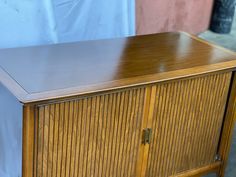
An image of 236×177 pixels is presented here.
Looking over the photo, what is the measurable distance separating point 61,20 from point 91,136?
0.81 meters

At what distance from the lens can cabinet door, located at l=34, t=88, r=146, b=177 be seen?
1438 millimetres

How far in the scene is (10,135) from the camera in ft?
5.14

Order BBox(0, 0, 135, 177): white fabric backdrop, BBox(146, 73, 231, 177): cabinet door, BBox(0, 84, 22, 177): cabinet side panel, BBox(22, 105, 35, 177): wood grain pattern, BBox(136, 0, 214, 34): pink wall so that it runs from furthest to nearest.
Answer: BBox(136, 0, 214, 34): pink wall < BBox(146, 73, 231, 177): cabinet door < BBox(0, 0, 135, 177): white fabric backdrop < BBox(0, 84, 22, 177): cabinet side panel < BBox(22, 105, 35, 177): wood grain pattern

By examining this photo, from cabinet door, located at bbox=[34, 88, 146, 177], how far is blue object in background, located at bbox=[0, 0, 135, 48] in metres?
0.61

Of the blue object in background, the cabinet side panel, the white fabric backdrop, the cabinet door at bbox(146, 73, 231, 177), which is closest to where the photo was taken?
the cabinet side panel

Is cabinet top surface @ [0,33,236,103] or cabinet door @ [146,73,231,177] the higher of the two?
cabinet top surface @ [0,33,236,103]

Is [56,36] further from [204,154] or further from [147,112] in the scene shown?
[204,154]

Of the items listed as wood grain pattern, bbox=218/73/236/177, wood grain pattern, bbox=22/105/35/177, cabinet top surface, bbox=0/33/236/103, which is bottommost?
wood grain pattern, bbox=218/73/236/177

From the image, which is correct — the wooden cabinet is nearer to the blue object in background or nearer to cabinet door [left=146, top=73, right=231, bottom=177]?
cabinet door [left=146, top=73, right=231, bottom=177]

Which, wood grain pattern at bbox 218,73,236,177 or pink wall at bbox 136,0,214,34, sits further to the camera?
pink wall at bbox 136,0,214,34

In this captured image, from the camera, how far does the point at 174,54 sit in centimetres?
185

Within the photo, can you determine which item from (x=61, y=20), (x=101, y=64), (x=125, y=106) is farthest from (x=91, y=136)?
(x=61, y=20)

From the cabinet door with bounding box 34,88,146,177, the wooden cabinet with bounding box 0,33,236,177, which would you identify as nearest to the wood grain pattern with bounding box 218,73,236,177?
the wooden cabinet with bounding box 0,33,236,177

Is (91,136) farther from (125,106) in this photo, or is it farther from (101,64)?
(101,64)
